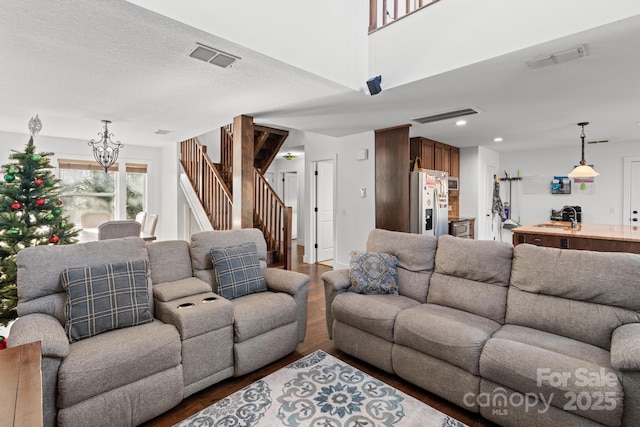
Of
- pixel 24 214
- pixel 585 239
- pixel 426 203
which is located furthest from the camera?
pixel 426 203

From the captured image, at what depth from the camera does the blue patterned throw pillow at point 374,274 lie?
2691 mm

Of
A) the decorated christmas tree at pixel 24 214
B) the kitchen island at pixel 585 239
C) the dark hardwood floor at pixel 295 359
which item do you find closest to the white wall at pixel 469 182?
the kitchen island at pixel 585 239

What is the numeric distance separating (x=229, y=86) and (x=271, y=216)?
Result: 7.96 feet

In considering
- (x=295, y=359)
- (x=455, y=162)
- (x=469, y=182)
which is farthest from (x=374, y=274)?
(x=469, y=182)

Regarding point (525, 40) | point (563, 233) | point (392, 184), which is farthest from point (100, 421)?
point (563, 233)

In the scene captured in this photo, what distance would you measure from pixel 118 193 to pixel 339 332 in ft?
18.8

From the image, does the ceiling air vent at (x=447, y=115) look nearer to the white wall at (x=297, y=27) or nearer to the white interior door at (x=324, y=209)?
the white wall at (x=297, y=27)

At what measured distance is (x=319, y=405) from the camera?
6.60 feet

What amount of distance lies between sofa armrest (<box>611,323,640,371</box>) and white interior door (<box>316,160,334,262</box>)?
4.91m

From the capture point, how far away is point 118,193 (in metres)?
6.29

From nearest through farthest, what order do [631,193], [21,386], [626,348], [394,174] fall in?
[21,386]
[626,348]
[394,174]
[631,193]

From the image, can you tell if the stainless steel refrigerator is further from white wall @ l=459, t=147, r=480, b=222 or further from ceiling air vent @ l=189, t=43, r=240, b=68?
ceiling air vent @ l=189, t=43, r=240, b=68

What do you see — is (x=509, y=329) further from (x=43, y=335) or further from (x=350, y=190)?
(x=350, y=190)

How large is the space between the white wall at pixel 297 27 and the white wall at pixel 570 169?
5.47 meters
